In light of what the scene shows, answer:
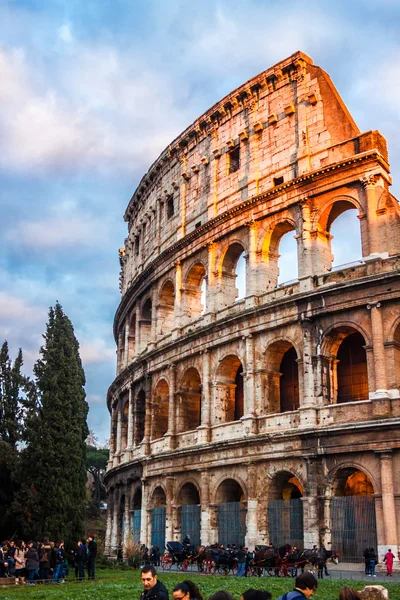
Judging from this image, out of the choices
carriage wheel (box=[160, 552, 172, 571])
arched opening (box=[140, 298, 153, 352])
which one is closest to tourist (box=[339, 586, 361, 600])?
carriage wheel (box=[160, 552, 172, 571])

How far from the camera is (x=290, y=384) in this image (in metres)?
24.7

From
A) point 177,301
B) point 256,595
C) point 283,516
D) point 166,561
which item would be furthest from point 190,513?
point 256,595

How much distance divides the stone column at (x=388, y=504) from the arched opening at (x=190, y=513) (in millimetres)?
7939

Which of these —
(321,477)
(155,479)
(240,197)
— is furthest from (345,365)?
(155,479)

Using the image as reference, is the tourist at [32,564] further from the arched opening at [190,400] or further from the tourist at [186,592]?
the tourist at [186,592]

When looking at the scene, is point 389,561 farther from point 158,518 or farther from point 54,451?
point 54,451

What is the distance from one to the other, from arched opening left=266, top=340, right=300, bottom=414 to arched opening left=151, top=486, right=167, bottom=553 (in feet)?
22.8

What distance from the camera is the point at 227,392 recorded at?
26172 mm

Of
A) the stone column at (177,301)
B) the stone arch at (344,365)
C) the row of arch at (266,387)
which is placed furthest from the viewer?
the stone column at (177,301)

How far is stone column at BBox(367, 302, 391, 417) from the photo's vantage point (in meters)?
20.1

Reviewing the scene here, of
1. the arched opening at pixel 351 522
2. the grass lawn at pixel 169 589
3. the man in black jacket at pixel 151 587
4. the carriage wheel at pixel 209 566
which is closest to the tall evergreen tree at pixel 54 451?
the carriage wheel at pixel 209 566

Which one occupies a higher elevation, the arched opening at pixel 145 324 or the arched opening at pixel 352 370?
the arched opening at pixel 145 324

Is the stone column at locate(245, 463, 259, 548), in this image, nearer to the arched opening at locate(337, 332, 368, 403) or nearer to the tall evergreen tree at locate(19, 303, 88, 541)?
the arched opening at locate(337, 332, 368, 403)

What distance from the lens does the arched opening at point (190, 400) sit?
1108 inches
